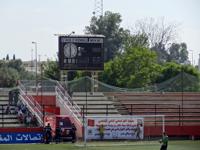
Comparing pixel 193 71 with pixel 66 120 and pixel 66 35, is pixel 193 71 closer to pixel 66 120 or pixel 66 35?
pixel 66 35

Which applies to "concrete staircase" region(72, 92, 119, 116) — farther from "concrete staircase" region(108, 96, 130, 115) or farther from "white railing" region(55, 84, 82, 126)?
"white railing" region(55, 84, 82, 126)

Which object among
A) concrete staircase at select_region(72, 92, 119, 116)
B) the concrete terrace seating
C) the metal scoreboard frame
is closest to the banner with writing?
concrete staircase at select_region(72, 92, 119, 116)

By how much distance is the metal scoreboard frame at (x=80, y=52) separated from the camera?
5253 cm

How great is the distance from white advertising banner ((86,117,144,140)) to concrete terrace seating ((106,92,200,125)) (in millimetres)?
4548

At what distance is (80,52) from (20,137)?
1288 cm

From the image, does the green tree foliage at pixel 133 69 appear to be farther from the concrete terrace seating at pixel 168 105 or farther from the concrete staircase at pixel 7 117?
the concrete staircase at pixel 7 117

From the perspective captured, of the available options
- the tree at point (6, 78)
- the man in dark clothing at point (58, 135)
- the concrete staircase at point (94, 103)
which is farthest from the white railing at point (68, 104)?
the tree at point (6, 78)

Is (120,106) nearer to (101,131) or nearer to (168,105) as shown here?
(168,105)

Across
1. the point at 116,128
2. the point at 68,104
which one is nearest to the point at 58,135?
the point at 116,128

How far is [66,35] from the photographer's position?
52.7 m

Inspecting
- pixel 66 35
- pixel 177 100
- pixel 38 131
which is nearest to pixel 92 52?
pixel 66 35

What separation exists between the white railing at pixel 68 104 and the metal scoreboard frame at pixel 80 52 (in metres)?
1.90

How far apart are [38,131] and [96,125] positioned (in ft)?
15.4

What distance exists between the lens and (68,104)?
165 ft
